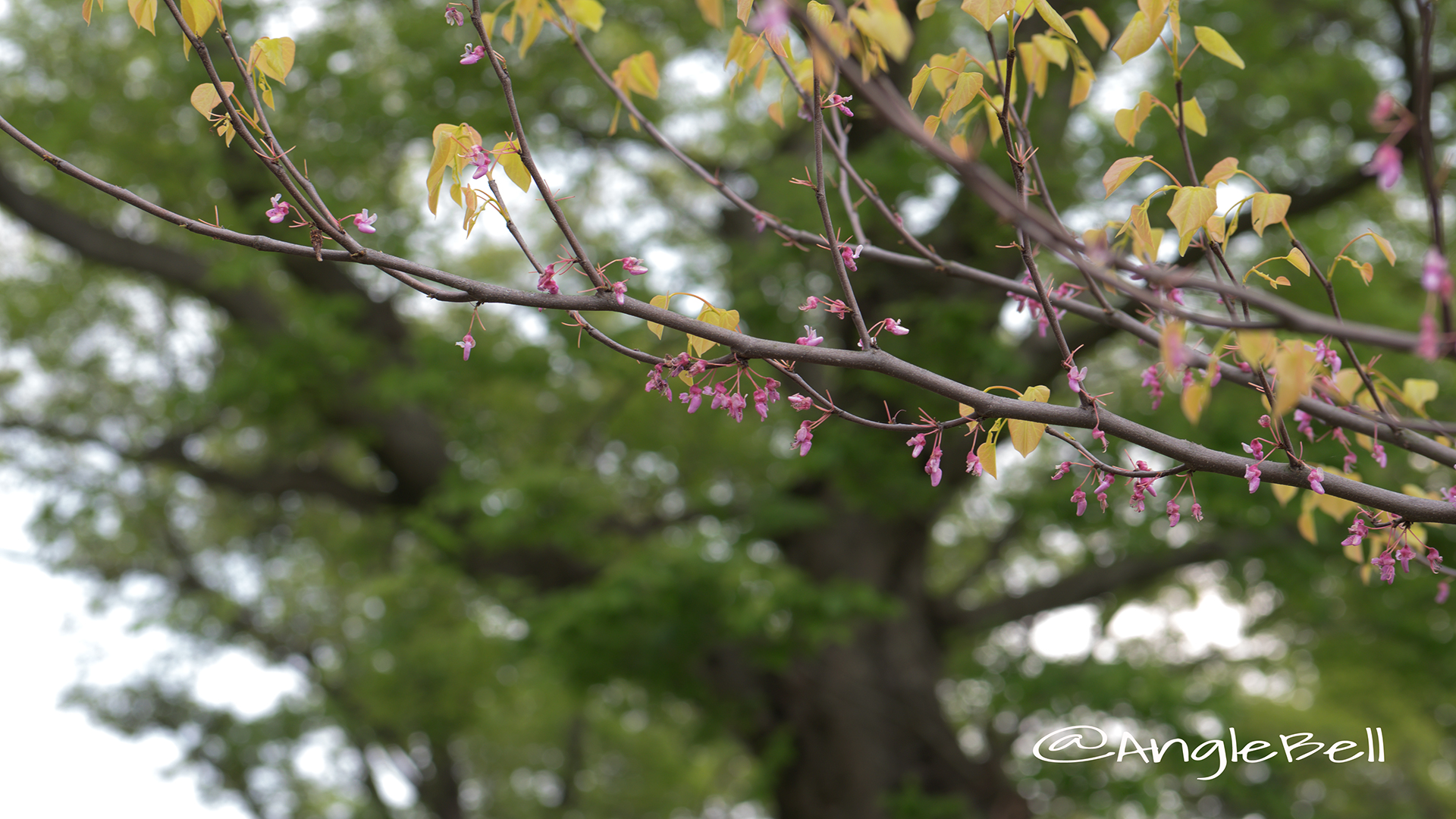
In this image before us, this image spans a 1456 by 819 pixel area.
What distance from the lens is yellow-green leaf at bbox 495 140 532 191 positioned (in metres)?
1.46

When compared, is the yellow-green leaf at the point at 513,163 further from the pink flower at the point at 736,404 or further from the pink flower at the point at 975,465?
the pink flower at the point at 975,465

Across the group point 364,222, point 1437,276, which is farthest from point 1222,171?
point 364,222

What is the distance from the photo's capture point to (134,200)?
4.42ft

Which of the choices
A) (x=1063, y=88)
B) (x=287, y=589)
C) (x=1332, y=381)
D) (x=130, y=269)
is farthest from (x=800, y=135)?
(x=287, y=589)

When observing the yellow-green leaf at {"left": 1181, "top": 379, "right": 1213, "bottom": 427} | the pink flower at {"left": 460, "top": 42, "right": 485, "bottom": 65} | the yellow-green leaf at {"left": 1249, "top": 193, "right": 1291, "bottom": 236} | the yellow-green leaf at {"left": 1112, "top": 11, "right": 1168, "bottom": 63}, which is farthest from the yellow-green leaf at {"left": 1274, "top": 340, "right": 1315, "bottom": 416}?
the pink flower at {"left": 460, "top": 42, "right": 485, "bottom": 65}

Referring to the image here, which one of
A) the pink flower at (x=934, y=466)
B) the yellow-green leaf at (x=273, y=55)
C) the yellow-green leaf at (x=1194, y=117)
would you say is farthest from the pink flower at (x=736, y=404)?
the yellow-green leaf at (x=1194, y=117)

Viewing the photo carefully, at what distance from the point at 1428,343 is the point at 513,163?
4.00 feet

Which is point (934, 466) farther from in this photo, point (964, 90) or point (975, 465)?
point (964, 90)

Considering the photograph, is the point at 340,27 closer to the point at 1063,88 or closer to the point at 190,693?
the point at 1063,88

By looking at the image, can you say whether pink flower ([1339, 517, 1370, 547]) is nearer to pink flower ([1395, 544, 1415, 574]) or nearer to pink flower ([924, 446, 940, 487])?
pink flower ([1395, 544, 1415, 574])

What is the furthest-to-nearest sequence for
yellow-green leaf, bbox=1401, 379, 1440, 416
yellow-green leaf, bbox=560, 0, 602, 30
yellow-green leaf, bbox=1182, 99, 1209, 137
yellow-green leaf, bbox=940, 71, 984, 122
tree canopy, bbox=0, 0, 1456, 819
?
tree canopy, bbox=0, 0, 1456, 819, yellow-green leaf, bbox=1401, 379, 1440, 416, yellow-green leaf, bbox=1182, 99, 1209, 137, yellow-green leaf, bbox=940, 71, 984, 122, yellow-green leaf, bbox=560, 0, 602, 30

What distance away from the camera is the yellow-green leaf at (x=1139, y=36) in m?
1.44

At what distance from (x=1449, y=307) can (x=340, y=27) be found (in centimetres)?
822

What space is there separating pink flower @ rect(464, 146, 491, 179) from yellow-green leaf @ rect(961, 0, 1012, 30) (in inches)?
29.9
